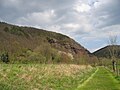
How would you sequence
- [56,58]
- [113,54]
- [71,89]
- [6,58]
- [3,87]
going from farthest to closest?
[56,58], [6,58], [113,54], [71,89], [3,87]

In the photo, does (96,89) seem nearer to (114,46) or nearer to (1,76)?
(1,76)

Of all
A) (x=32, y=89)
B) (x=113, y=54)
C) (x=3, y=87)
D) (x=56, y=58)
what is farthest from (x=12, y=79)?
(x=56, y=58)

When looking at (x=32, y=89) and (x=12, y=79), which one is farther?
(x=12, y=79)

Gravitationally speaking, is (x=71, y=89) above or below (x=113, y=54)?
below

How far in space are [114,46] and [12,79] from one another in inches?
1748

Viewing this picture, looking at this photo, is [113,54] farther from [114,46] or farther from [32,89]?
[32,89]

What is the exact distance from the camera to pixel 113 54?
59688mm

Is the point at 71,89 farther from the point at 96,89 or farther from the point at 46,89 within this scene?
the point at 46,89

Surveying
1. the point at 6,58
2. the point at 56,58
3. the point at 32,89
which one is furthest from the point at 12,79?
the point at 56,58

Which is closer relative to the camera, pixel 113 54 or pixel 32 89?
pixel 32 89

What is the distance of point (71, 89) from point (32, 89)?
587 cm

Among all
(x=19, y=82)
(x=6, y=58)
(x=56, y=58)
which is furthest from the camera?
(x=56, y=58)

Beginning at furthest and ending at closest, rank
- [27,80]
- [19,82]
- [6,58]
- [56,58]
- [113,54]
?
[56,58] → [6,58] → [113,54] → [27,80] → [19,82]

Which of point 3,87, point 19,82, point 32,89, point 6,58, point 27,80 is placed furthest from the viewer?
point 6,58
